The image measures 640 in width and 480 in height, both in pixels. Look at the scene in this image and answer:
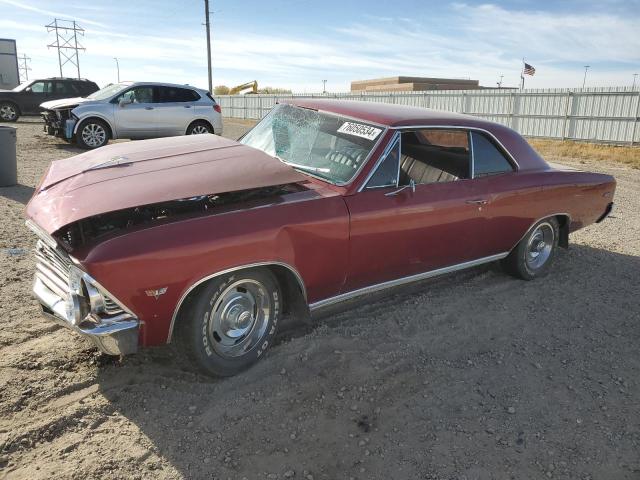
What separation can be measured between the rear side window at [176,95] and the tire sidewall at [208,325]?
442 inches

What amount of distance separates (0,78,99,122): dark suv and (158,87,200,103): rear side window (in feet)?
27.6

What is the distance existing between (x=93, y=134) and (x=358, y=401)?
453 inches

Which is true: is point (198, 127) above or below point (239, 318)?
above

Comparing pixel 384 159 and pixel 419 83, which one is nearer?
pixel 384 159

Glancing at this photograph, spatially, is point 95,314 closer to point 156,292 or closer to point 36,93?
point 156,292

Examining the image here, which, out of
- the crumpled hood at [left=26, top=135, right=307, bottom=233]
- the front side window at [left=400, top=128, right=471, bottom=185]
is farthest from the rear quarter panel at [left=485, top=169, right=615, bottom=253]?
the crumpled hood at [left=26, top=135, right=307, bottom=233]

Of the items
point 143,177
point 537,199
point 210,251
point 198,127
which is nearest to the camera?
point 210,251

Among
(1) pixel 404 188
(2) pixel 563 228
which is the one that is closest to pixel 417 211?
(1) pixel 404 188

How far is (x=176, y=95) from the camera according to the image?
13.3 meters

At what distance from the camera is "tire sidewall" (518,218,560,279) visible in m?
4.88

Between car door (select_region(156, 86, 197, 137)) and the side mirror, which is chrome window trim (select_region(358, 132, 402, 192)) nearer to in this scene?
the side mirror

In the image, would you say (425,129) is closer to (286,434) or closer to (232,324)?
(232,324)

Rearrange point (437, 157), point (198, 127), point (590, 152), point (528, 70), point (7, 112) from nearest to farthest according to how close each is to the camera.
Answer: point (437, 157)
point (198, 127)
point (590, 152)
point (7, 112)
point (528, 70)

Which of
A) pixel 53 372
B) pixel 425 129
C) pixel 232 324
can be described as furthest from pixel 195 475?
pixel 425 129
